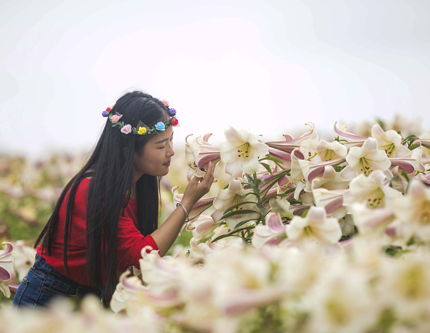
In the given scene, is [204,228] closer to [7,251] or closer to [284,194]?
[284,194]

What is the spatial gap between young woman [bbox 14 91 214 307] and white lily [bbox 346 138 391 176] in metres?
0.45

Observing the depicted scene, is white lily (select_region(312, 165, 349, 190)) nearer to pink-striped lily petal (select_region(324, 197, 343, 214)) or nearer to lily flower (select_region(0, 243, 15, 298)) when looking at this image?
pink-striped lily petal (select_region(324, 197, 343, 214))

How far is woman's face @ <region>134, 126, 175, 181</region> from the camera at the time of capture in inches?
51.2

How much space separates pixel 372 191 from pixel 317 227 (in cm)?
14

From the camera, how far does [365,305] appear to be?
343 millimetres

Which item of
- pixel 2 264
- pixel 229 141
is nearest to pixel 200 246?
pixel 229 141

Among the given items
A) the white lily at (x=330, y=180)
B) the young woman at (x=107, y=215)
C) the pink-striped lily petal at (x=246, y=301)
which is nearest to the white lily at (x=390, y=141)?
the white lily at (x=330, y=180)

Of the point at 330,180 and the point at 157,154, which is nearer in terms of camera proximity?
the point at 330,180

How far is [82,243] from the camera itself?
4.25 feet

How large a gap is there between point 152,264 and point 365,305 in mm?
290

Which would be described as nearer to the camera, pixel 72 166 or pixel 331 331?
pixel 331 331

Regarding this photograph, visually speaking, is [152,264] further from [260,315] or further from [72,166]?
[72,166]

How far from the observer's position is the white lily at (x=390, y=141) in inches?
32.8

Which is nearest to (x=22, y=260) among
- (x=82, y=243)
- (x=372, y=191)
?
(x=82, y=243)
